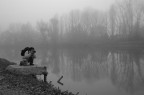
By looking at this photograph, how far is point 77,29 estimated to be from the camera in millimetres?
101625

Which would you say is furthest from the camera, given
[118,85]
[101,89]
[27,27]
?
[27,27]

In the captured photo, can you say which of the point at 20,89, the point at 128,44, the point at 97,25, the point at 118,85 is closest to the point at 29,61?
the point at 20,89

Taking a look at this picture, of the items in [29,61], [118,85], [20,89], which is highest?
[29,61]

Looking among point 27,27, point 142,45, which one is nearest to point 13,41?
point 27,27

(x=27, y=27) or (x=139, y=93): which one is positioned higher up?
(x=27, y=27)

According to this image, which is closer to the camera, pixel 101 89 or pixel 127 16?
pixel 101 89

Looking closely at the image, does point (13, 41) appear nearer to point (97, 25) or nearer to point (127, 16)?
point (97, 25)

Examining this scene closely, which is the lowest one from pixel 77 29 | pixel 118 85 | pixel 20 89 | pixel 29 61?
pixel 118 85

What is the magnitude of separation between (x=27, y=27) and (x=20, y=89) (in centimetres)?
11400

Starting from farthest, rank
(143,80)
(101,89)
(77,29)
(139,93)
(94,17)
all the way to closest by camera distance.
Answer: (77,29) < (94,17) < (143,80) < (101,89) < (139,93)

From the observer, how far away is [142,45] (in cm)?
6856

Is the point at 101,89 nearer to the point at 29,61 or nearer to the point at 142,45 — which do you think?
the point at 29,61

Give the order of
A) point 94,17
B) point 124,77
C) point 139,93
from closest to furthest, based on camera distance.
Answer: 1. point 139,93
2. point 124,77
3. point 94,17

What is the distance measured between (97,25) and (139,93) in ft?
267
